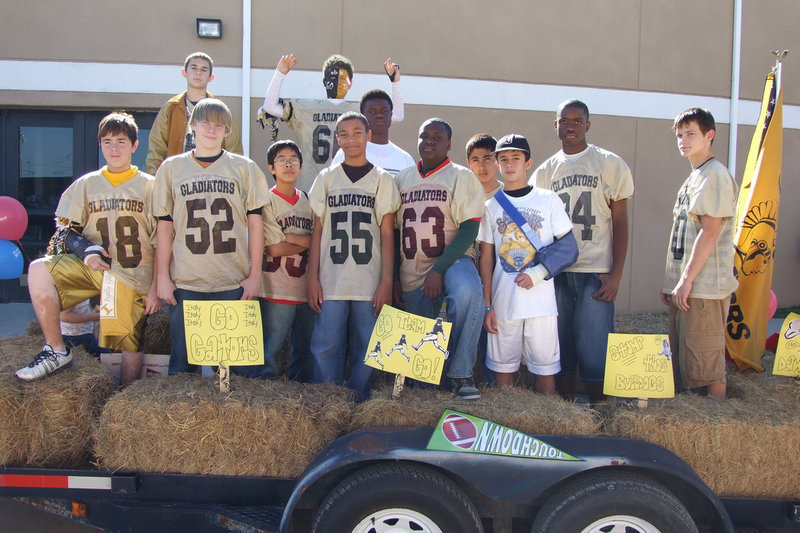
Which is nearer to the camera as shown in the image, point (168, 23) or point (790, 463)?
point (790, 463)

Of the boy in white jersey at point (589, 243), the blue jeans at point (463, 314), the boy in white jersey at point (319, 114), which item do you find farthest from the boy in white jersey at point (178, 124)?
the boy in white jersey at point (589, 243)

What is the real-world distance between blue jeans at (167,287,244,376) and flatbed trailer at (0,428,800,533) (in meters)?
0.76

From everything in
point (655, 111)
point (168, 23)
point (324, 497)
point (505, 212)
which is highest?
point (168, 23)

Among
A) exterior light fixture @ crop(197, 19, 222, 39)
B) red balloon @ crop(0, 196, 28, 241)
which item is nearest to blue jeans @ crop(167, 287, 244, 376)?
red balloon @ crop(0, 196, 28, 241)

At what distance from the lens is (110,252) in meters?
3.30

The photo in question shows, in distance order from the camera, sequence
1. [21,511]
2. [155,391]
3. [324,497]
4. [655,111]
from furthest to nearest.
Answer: [655,111] < [21,511] < [155,391] < [324,497]

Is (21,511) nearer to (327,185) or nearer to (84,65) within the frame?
(327,185)

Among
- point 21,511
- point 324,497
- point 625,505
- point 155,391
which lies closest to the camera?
point 625,505

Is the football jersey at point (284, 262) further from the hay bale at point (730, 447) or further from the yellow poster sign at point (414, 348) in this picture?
the hay bale at point (730, 447)

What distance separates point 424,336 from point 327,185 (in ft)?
3.66

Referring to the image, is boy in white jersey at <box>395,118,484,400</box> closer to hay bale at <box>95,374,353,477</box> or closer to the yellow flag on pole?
hay bale at <box>95,374,353,477</box>

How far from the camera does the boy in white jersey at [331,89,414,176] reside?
392cm

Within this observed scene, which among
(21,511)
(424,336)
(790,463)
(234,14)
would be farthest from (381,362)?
(234,14)

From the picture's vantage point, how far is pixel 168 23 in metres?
7.34
